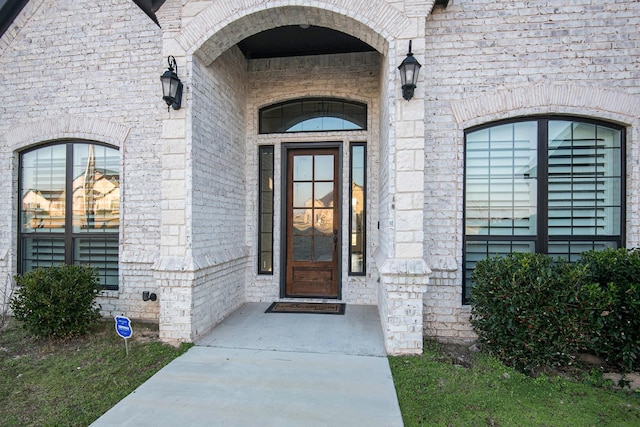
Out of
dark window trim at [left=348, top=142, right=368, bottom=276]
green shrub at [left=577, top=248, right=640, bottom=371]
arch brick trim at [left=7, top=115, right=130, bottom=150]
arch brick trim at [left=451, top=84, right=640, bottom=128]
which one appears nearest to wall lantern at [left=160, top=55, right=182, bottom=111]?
arch brick trim at [left=7, top=115, right=130, bottom=150]

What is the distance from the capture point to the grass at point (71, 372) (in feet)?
8.09

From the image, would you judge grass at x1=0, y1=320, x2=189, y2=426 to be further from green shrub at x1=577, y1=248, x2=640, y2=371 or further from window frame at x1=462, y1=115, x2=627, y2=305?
green shrub at x1=577, y1=248, x2=640, y2=371

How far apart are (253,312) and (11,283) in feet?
12.3

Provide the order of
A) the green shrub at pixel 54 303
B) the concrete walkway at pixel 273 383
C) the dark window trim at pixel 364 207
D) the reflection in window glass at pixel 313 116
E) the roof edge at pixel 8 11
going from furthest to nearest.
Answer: the reflection in window glass at pixel 313 116 → the dark window trim at pixel 364 207 → the roof edge at pixel 8 11 → the green shrub at pixel 54 303 → the concrete walkway at pixel 273 383

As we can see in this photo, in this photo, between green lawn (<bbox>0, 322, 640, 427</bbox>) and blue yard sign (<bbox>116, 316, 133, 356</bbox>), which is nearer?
green lawn (<bbox>0, 322, 640, 427</bbox>)

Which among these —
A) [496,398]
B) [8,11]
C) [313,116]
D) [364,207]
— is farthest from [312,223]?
[8,11]

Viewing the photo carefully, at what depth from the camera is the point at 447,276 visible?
386 centimetres

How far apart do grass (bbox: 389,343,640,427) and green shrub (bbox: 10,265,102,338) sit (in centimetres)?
365

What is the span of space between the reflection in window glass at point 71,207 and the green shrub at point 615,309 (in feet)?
19.1

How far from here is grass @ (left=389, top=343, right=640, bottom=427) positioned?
2.37m

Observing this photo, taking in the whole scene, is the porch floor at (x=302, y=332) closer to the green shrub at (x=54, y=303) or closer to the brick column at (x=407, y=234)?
the brick column at (x=407, y=234)

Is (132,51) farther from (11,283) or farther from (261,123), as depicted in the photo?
(11,283)

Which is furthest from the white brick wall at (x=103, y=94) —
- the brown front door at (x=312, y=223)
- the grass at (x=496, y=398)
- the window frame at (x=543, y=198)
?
the window frame at (x=543, y=198)

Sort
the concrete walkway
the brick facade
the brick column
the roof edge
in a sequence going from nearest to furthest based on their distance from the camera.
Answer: the concrete walkway < the brick column < the brick facade < the roof edge
